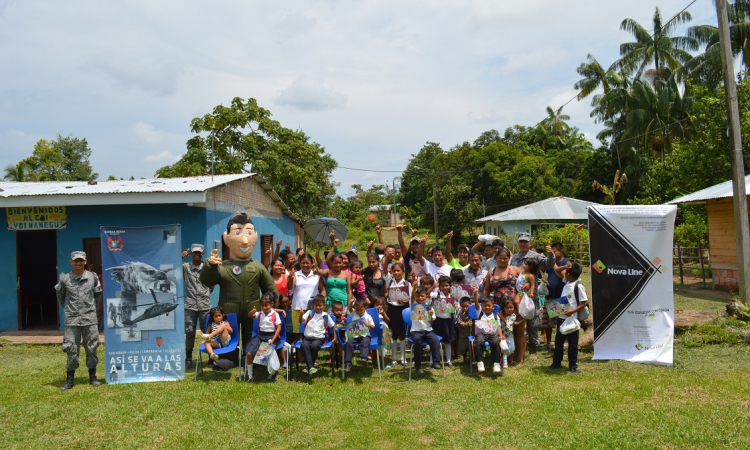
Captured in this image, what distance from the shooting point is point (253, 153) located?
21516mm

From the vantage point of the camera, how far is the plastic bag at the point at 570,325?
6344mm

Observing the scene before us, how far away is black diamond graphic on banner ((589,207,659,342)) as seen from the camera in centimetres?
684

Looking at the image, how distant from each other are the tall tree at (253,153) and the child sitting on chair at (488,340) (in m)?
15.8

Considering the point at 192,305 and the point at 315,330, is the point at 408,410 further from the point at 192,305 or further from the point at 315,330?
the point at 192,305

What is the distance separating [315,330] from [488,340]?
214 centimetres

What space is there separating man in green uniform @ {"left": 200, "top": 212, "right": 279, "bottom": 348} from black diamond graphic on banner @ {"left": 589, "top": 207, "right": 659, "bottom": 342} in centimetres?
425

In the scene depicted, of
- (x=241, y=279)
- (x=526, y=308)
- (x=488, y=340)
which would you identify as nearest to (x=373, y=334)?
(x=488, y=340)

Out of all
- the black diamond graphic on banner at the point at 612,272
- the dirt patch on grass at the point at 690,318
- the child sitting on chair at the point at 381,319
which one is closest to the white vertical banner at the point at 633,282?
the black diamond graphic on banner at the point at 612,272

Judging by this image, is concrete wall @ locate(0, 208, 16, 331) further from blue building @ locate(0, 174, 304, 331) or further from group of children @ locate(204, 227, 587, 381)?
group of children @ locate(204, 227, 587, 381)

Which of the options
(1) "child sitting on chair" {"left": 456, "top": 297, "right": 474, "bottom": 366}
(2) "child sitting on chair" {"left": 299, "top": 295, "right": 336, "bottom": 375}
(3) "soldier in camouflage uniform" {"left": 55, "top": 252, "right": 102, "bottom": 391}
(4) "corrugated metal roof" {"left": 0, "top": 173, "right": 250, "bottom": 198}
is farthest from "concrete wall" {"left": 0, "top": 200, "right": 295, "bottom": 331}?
(1) "child sitting on chair" {"left": 456, "top": 297, "right": 474, "bottom": 366}

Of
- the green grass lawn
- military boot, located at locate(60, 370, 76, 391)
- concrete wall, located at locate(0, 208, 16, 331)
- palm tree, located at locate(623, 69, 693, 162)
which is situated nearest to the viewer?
the green grass lawn

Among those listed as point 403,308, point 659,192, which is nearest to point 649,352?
point 403,308

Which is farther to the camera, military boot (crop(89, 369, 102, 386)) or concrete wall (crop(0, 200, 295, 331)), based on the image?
concrete wall (crop(0, 200, 295, 331))

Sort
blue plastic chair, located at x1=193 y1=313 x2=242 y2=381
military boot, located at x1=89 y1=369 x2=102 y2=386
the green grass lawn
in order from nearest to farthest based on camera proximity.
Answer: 1. the green grass lawn
2. military boot, located at x1=89 y1=369 x2=102 y2=386
3. blue plastic chair, located at x1=193 y1=313 x2=242 y2=381
